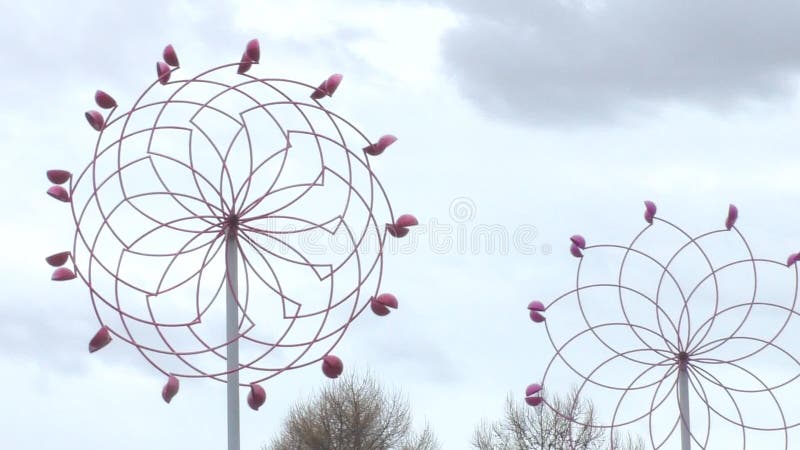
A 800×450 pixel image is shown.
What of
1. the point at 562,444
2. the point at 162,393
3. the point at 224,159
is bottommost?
the point at 162,393

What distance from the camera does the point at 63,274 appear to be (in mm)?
11156

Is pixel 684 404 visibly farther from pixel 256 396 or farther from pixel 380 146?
pixel 256 396

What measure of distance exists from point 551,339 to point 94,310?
5.43 meters

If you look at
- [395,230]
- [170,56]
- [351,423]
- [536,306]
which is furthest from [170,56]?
[351,423]

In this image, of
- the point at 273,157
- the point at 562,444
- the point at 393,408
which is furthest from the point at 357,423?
the point at 273,157

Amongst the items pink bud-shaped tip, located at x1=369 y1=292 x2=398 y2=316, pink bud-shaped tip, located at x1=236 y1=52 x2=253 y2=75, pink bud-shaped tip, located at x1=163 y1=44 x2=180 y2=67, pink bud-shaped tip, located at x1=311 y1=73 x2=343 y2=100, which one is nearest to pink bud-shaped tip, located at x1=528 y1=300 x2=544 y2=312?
pink bud-shaped tip, located at x1=369 y1=292 x2=398 y2=316

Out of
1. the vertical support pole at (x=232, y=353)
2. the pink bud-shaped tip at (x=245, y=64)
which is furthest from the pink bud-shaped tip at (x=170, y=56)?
the vertical support pole at (x=232, y=353)

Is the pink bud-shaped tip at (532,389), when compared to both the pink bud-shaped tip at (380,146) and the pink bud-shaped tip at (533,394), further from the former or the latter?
the pink bud-shaped tip at (380,146)

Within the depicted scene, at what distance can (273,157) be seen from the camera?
39.0 ft

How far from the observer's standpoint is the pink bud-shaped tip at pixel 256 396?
1123cm

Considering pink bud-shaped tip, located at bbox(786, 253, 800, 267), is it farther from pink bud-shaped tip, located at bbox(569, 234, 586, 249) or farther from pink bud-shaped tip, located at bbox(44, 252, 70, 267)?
pink bud-shaped tip, located at bbox(44, 252, 70, 267)

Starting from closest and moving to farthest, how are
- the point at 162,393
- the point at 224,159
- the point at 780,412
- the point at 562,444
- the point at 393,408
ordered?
the point at 162,393, the point at 224,159, the point at 780,412, the point at 562,444, the point at 393,408

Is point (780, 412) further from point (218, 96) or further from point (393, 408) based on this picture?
point (393, 408)

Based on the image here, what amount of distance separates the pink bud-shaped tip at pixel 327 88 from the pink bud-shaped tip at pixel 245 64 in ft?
2.12
